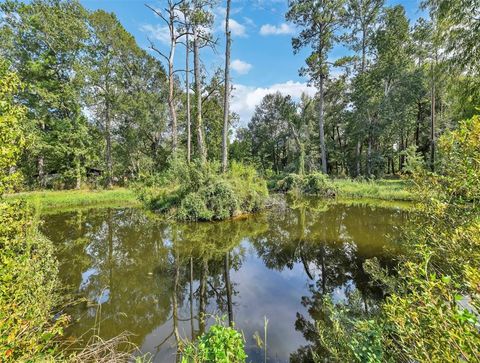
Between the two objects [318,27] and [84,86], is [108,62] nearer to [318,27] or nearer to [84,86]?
[84,86]

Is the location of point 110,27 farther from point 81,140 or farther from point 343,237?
point 343,237

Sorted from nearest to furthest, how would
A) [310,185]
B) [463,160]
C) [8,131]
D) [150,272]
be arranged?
[8,131], [463,160], [150,272], [310,185]

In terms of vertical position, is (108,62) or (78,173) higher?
(108,62)

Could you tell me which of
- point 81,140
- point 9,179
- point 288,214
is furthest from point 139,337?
point 81,140

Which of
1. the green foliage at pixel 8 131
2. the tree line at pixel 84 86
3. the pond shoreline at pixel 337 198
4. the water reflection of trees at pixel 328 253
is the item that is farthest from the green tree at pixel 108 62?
the green foliage at pixel 8 131

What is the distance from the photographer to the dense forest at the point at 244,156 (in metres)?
1.99

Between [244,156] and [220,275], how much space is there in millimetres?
30286

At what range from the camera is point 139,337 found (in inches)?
144

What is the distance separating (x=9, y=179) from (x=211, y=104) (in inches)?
964

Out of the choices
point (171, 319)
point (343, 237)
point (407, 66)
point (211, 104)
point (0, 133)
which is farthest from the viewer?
point (211, 104)

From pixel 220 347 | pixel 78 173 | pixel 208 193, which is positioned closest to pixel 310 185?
pixel 208 193

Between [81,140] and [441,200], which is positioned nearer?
[441,200]

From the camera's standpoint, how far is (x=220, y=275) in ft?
18.5

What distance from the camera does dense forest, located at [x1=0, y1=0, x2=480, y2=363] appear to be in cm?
199
